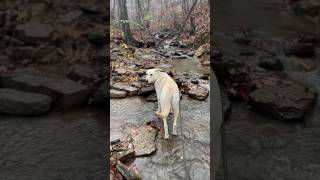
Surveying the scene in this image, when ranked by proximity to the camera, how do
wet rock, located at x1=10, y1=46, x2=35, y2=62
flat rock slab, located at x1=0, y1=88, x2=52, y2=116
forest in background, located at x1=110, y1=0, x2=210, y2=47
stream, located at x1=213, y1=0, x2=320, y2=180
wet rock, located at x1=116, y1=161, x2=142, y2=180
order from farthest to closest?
wet rock, located at x1=10, y1=46, x2=35, y2=62 → flat rock slab, located at x1=0, y1=88, x2=52, y2=116 → forest in background, located at x1=110, y1=0, x2=210, y2=47 → stream, located at x1=213, y1=0, x2=320, y2=180 → wet rock, located at x1=116, y1=161, x2=142, y2=180

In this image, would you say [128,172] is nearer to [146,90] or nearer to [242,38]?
[146,90]

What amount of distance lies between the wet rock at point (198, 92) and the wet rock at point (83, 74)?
56cm

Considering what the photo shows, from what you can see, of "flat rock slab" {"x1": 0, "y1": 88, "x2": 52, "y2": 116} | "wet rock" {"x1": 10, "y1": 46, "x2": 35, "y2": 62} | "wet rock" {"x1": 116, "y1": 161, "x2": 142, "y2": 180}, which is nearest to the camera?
"wet rock" {"x1": 116, "y1": 161, "x2": 142, "y2": 180}

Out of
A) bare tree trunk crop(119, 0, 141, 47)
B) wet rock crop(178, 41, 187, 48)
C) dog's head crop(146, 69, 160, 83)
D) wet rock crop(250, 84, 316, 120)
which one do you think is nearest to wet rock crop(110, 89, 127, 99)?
dog's head crop(146, 69, 160, 83)

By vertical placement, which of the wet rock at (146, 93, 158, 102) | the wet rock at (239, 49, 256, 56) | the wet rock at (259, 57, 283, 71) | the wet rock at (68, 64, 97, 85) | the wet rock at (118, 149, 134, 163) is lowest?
the wet rock at (118, 149, 134, 163)

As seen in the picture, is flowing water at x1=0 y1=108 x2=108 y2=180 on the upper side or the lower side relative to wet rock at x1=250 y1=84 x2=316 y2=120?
lower

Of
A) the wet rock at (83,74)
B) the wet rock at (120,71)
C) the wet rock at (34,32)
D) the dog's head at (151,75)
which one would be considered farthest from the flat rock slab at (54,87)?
the dog's head at (151,75)

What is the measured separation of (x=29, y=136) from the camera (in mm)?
1735

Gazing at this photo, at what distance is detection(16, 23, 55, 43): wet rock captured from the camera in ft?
6.31

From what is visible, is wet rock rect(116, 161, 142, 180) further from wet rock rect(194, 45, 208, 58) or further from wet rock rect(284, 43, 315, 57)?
wet rock rect(284, 43, 315, 57)

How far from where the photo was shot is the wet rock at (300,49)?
1722 mm

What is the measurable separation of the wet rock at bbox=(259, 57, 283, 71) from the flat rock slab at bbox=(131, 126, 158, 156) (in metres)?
0.61

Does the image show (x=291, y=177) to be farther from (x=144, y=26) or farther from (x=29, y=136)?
(x=29, y=136)

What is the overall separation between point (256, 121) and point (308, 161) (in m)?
0.28
